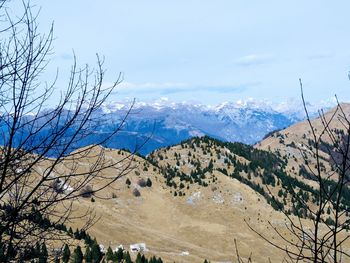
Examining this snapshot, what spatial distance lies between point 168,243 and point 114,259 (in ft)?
99.9

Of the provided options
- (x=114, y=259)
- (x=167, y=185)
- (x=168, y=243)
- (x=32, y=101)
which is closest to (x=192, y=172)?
(x=167, y=185)

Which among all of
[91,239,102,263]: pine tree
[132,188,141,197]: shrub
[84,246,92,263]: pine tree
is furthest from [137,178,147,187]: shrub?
[84,246,92,263]: pine tree

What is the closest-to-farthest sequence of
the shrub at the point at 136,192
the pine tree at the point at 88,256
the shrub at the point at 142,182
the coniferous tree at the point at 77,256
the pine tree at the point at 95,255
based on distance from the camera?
1. the coniferous tree at the point at 77,256
2. the pine tree at the point at 88,256
3. the pine tree at the point at 95,255
4. the shrub at the point at 136,192
5. the shrub at the point at 142,182

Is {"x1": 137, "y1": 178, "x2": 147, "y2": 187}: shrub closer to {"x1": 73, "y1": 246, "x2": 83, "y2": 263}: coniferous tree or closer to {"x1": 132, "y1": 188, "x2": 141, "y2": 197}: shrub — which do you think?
{"x1": 132, "y1": 188, "x2": 141, "y2": 197}: shrub

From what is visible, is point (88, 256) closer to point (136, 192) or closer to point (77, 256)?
point (77, 256)

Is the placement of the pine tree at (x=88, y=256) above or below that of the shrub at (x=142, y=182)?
below

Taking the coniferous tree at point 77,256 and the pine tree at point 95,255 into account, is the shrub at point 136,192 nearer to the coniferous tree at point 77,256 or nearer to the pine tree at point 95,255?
the pine tree at point 95,255

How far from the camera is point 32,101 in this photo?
7.14 meters

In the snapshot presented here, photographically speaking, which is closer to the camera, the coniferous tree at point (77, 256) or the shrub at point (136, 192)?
the coniferous tree at point (77, 256)

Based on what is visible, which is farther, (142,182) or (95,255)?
(142,182)

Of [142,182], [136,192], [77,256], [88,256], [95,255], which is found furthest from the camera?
[142,182]

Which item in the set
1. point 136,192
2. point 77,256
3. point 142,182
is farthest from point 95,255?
point 142,182

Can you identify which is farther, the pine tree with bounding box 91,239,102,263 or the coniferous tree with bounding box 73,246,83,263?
the pine tree with bounding box 91,239,102,263

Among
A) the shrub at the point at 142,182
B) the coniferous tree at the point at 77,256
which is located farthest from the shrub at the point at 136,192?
the coniferous tree at the point at 77,256
